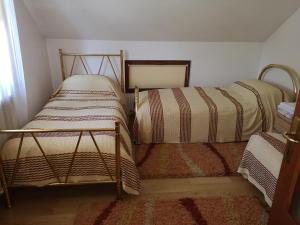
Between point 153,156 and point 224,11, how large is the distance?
79.4 inches

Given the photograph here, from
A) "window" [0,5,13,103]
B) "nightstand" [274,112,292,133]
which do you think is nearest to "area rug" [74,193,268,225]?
"nightstand" [274,112,292,133]

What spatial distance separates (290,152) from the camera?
1.13 metres

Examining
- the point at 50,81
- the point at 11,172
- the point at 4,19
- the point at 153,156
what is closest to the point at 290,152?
the point at 153,156

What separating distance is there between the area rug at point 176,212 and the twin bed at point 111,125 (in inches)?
5.8

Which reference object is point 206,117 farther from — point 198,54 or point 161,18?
point 161,18

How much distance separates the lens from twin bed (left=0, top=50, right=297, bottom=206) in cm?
184

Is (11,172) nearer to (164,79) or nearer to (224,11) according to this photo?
(164,79)

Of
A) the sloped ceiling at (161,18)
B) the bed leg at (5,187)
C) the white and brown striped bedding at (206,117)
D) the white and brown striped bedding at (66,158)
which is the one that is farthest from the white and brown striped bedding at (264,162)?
the bed leg at (5,187)

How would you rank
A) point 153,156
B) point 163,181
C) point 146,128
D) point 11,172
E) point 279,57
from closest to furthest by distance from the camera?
1. point 11,172
2. point 163,181
3. point 153,156
4. point 146,128
5. point 279,57

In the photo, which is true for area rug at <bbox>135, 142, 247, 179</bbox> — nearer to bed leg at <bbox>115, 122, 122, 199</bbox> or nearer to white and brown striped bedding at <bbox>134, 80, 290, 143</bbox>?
white and brown striped bedding at <bbox>134, 80, 290, 143</bbox>

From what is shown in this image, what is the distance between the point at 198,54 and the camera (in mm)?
3656

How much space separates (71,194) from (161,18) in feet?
7.66

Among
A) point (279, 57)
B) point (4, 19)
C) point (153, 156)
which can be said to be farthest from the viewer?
point (279, 57)

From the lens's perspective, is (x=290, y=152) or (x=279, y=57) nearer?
(x=290, y=152)
